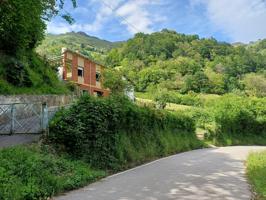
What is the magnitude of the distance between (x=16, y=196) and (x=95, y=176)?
4320mm

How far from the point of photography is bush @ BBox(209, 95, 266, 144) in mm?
37656

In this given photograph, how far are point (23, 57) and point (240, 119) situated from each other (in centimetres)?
2377

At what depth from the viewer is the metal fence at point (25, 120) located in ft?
50.3

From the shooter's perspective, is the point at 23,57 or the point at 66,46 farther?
the point at 66,46

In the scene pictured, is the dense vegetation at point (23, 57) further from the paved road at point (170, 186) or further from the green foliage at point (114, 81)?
the green foliage at point (114, 81)

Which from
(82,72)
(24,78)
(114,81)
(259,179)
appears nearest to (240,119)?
(114,81)

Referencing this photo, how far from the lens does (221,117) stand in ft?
123

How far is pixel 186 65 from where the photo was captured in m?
86.7

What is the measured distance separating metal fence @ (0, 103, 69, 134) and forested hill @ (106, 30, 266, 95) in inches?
2385

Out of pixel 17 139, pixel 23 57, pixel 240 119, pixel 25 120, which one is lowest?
pixel 17 139

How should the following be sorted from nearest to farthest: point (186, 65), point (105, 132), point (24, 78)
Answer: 1. point (105, 132)
2. point (24, 78)
3. point (186, 65)

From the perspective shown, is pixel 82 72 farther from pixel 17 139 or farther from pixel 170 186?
pixel 170 186

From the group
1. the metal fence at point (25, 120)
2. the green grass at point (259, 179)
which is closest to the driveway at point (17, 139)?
the metal fence at point (25, 120)

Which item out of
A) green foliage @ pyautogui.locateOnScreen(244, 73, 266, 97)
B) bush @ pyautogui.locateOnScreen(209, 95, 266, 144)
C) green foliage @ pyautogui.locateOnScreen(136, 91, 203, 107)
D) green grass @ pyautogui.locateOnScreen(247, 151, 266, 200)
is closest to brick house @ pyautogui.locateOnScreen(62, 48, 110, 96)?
bush @ pyautogui.locateOnScreen(209, 95, 266, 144)
